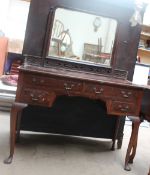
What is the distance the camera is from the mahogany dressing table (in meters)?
2.56

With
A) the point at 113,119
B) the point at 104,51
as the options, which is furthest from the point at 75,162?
the point at 104,51

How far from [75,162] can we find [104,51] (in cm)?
117

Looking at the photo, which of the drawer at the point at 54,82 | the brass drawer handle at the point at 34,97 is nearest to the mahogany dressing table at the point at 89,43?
the drawer at the point at 54,82

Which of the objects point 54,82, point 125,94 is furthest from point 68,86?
point 125,94

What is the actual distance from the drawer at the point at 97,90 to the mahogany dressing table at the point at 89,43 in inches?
2.4

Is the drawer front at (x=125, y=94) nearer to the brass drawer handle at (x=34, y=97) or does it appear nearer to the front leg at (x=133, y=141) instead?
the front leg at (x=133, y=141)

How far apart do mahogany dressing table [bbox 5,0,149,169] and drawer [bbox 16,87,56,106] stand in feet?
0.96

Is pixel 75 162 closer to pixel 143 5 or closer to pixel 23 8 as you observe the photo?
pixel 143 5

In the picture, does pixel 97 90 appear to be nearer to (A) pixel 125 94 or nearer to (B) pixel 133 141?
(A) pixel 125 94

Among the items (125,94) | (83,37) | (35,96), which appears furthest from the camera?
(83,37)

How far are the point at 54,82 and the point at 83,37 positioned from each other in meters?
0.83

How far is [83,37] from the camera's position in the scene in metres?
2.95

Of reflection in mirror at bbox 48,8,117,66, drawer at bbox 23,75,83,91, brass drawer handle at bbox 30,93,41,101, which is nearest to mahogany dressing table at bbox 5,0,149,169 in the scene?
reflection in mirror at bbox 48,8,117,66

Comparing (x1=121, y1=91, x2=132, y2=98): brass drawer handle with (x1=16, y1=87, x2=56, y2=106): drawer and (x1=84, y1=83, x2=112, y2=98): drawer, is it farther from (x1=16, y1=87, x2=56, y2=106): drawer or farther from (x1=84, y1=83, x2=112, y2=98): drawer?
(x1=16, y1=87, x2=56, y2=106): drawer
